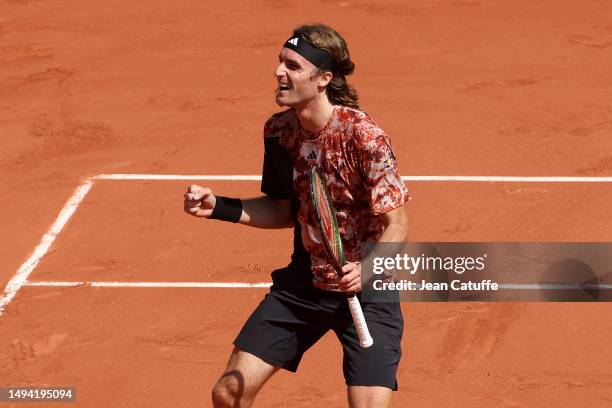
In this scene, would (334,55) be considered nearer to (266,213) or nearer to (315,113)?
(315,113)

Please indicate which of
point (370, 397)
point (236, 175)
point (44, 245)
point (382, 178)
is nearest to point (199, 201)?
point (382, 178)

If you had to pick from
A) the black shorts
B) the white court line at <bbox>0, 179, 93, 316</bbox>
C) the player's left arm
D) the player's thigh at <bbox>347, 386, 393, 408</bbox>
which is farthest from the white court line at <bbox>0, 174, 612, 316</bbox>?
the player's left arm

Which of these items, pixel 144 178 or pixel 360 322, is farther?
pixel 144 178

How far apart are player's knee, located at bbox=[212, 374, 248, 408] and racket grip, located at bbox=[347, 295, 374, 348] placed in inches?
27.8

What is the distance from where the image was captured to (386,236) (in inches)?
232

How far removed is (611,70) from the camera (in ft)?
46.6

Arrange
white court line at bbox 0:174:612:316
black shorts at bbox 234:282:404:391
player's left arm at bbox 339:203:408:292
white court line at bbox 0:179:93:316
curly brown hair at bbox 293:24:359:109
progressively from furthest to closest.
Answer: white court line at bbox 0:174:612:316
white court line at bbox 0:179:93:316
curly brown hair at bbox 293:24:359:109
black shorts at bbox 234:282:404:391
player's left arm at bbox 339:203:408:292

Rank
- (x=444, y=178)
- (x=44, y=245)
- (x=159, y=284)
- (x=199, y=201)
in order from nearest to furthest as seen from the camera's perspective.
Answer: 1. (x=199, y=201)
2. (x=159, y=284)
3. (x=44, y=245)
4. (x=444, y=178)

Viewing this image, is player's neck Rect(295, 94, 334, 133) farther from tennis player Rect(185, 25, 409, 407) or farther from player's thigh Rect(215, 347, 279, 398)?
player's thigh Rect(215, 347, 279, 398)

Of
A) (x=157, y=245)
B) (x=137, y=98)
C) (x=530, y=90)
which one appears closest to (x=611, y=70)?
(x=530, y=90)

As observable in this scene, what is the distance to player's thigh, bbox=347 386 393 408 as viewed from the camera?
19.7 ft

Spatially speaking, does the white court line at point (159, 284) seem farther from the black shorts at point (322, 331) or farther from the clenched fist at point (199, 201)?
the clenched fist at point (199, 201)

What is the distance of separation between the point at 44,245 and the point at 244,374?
15.4 feet

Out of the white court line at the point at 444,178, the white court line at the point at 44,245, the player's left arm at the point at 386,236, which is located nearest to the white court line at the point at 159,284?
the white court line at the point at 44,245
